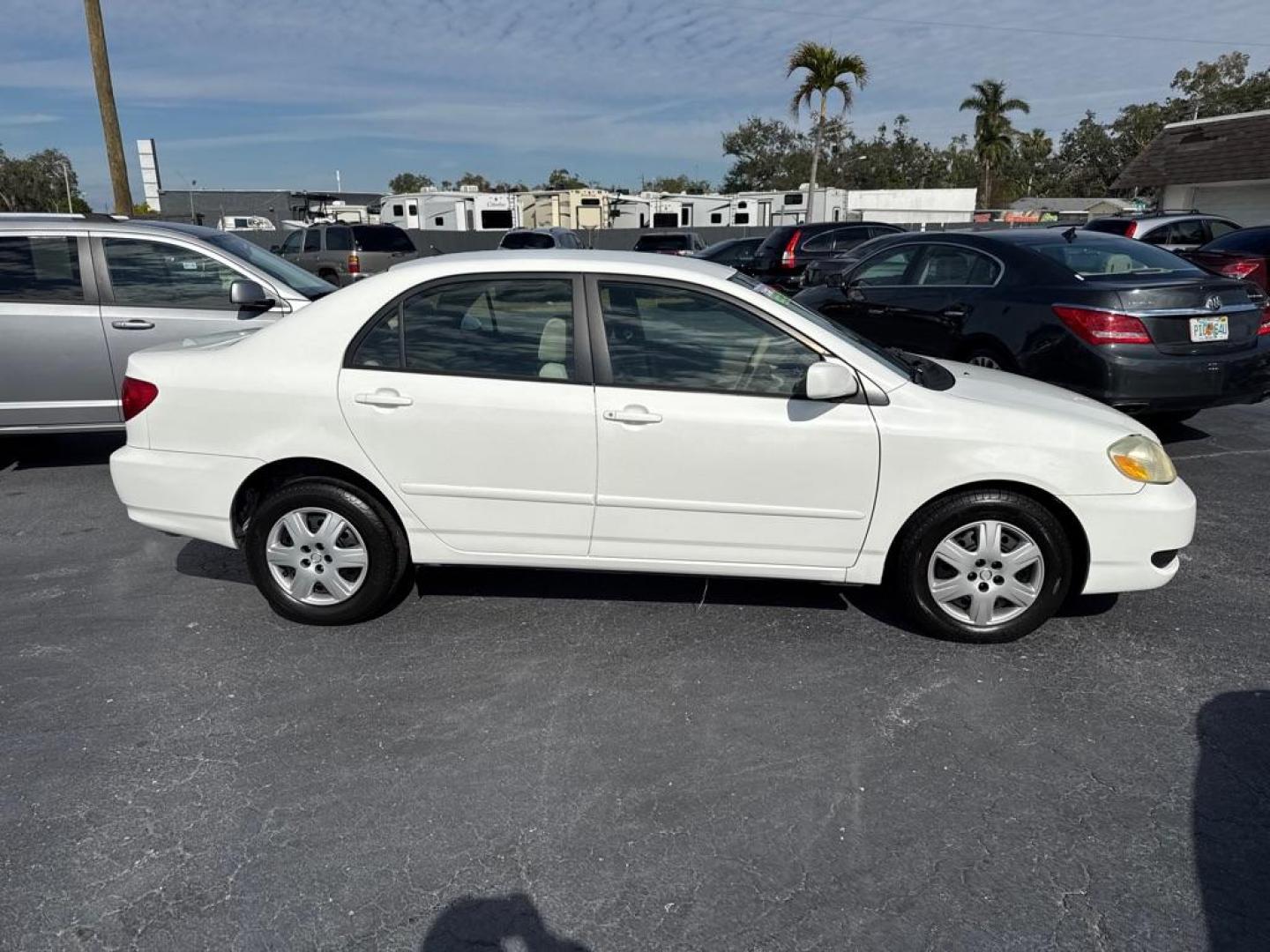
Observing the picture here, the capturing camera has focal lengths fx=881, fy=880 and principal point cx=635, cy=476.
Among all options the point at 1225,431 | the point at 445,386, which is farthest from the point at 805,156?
the point at 445,386

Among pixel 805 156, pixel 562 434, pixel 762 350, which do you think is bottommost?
pixel 562 434

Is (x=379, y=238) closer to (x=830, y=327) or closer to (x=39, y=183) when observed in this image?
(x=830, y=327)

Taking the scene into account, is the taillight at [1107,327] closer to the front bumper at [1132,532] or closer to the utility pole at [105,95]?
the front bumper at [1132,532]

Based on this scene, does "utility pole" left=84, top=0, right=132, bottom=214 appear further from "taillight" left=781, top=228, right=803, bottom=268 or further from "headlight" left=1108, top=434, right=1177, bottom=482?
"headlight" left=1108, top=434, right=1177, bottom=482

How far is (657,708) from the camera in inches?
128

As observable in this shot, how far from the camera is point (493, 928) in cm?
229

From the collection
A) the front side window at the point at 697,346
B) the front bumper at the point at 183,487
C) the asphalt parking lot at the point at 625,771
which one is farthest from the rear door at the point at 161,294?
the front side window at the point at 697,346

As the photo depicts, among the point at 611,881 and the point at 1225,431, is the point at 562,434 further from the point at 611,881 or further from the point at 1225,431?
the point at 1225,431

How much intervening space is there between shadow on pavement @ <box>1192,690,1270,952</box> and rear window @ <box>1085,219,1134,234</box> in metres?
13.7

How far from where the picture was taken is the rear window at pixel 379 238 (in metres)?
20.0

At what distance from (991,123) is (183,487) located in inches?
2256

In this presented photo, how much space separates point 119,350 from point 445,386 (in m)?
3.61

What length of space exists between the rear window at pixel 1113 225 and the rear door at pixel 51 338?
14592 mm

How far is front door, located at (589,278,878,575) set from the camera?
11.5 feet
